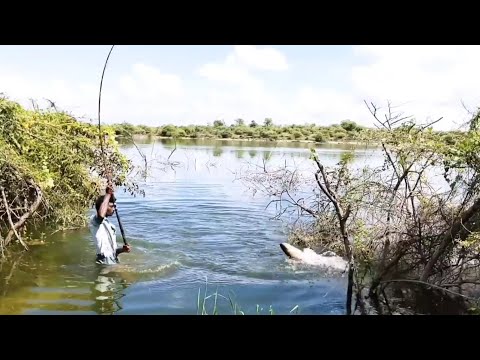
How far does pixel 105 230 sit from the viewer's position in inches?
272

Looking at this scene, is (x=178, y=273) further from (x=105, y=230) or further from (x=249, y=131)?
(x=249, y=131)

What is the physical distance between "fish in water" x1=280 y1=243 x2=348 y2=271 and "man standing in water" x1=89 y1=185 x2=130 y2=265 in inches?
117

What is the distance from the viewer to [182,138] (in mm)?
39250

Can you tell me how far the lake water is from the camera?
6.66 m

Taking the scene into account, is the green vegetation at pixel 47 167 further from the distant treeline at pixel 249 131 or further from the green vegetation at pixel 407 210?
the distant treeline at pixel 249 131

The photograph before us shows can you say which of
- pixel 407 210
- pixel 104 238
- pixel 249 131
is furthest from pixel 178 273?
pixel 249 131

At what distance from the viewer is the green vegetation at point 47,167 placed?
24.7 feet

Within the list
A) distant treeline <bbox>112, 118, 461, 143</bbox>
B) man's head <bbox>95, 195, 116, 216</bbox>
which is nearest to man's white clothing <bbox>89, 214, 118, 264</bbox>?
man's head <bbox>95, 195, 116, 216</bbox>

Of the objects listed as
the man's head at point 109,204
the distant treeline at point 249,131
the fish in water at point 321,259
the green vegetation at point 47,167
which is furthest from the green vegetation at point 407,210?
the distant treeline at point 249,131

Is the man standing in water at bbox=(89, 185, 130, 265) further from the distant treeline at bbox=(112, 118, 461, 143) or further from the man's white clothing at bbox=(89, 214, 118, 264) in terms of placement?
the distant treeline at bbox=(112, 118, 461, 143)

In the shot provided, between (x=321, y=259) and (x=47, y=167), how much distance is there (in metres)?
4.84

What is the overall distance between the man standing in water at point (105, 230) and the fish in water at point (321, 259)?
297cm
